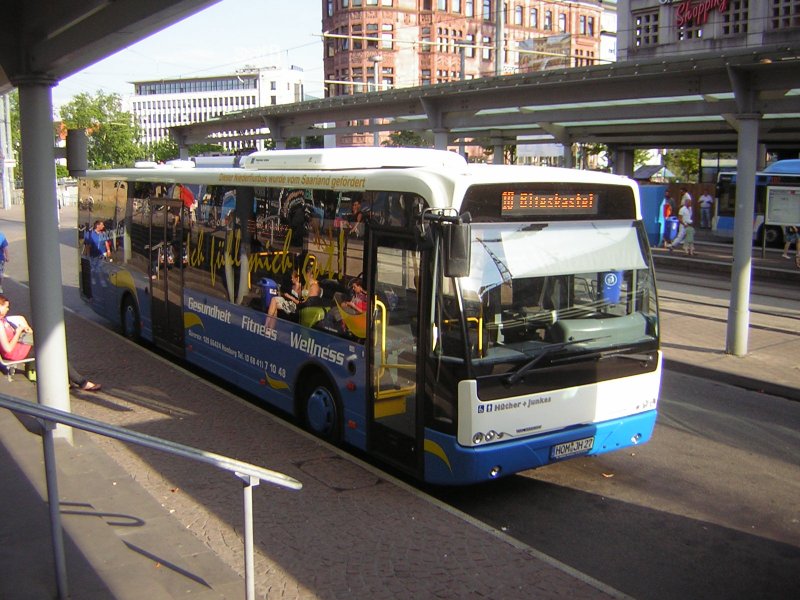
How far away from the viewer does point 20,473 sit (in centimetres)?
681

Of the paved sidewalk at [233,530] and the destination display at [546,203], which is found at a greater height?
the destination display at [546,203]

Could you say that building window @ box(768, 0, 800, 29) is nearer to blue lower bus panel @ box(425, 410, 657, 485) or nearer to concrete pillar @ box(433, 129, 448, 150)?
concrete pillar @ box(433, 129, 448, 150)

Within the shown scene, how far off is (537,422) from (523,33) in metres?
93.1

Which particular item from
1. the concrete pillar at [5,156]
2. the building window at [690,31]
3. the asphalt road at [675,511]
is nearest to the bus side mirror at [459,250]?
the asphalt road at [675,511]

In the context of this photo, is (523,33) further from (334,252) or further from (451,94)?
(334,252)

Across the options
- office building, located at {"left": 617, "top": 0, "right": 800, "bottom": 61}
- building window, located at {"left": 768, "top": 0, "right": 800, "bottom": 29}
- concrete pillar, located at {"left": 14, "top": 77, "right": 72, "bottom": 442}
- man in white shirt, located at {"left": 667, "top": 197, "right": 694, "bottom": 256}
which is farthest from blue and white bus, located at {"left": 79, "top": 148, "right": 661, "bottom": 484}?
building window, located at {"left": 768, "top": 0, "right": 800, "bottom": 29}

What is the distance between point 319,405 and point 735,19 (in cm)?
4694

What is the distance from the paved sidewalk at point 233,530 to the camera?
5.16 meters

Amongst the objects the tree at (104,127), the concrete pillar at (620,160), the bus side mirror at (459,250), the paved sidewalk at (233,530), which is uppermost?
the tree at (104,127)

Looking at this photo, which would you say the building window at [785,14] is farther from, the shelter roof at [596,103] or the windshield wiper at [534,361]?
the windshield wiper at [534,361]

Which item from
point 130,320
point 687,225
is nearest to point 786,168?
point 687,225

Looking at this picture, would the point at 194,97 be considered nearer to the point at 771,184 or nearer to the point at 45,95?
the point at 771,184

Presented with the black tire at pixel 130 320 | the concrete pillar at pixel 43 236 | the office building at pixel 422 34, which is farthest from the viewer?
the office building at pixel 422 34

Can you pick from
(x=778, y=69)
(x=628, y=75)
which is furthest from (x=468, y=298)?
(x=628, y=75)
